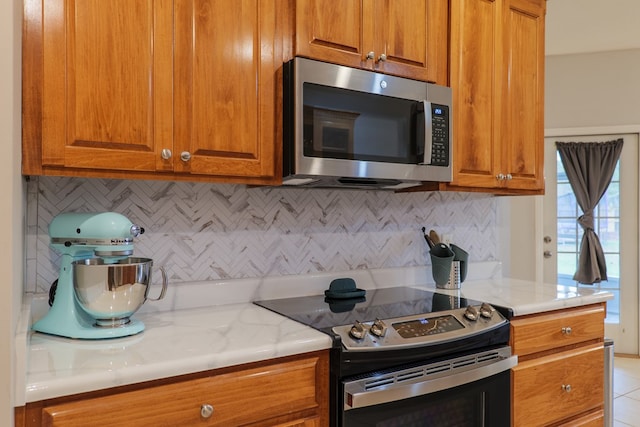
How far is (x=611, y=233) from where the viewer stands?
169 inches

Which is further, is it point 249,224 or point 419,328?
point 249,224

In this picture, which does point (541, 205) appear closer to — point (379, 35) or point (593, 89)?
→ point (593, 89)

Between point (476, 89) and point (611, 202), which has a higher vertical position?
point (476, 89)

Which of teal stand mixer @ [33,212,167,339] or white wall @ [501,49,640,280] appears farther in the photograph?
white wall @ [501,49,640,280]

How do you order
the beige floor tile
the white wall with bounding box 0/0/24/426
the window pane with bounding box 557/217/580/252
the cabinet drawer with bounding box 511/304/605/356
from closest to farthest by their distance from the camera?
the white wall with bounding box 0/0/24/426 < the cabinet drawer with bounding box 511/304/605/356 < the beige floor tile < the window pane with bounding box 557/217/580/252

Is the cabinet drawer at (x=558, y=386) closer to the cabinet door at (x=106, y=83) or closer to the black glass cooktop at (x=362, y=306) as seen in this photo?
the black glass cooktop at (x=362, y=306)

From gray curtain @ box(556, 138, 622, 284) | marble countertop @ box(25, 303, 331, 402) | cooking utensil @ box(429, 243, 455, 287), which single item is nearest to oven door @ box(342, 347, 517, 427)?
marble countertop @ box(25, 303, 331, 402)

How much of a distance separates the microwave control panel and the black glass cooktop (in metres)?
0.57

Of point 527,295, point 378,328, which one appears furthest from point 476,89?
point 378,328

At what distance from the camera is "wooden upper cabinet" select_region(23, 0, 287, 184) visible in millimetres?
1274

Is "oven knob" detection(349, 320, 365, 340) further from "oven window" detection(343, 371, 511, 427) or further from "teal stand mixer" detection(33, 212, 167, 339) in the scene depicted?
"teal stand mixer" detection(33, 212, 167, 339)

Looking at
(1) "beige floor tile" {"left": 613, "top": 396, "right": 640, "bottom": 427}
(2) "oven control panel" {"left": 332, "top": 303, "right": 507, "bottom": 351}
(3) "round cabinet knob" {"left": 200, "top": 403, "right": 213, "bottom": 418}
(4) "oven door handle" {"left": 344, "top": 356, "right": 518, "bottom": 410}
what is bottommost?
(1) "beige floor tile" {"left": 613, "top": 396, "right": 640, "bottom": 427}

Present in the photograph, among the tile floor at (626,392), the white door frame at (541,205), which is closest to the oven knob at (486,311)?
the tile floor at (626,392)

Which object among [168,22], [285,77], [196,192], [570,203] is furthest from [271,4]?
[570,203]
